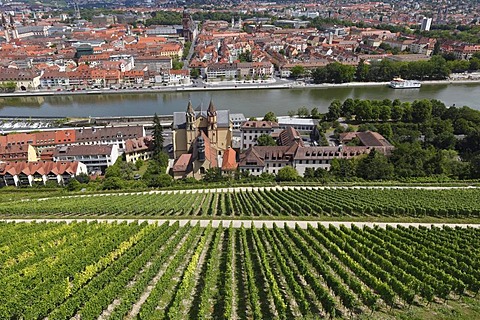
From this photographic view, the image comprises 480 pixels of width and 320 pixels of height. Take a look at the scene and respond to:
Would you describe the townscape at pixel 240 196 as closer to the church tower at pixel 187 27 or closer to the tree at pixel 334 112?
the tree at pixel 334 112

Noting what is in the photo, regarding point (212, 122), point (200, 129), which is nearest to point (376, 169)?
point (212, 122)

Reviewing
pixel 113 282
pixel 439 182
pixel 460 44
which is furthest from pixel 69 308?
pixel 460 44

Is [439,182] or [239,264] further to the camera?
[439,182]

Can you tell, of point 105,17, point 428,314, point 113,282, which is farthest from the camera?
point 105,17

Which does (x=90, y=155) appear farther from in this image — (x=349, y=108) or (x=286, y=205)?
(x=349, y=108)

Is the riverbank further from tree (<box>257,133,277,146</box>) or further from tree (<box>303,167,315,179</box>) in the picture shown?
tree (<box>303,167,315,179</box>)

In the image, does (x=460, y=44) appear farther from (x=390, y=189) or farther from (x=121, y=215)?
(x=121, y=215)

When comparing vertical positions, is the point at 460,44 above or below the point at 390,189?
above
